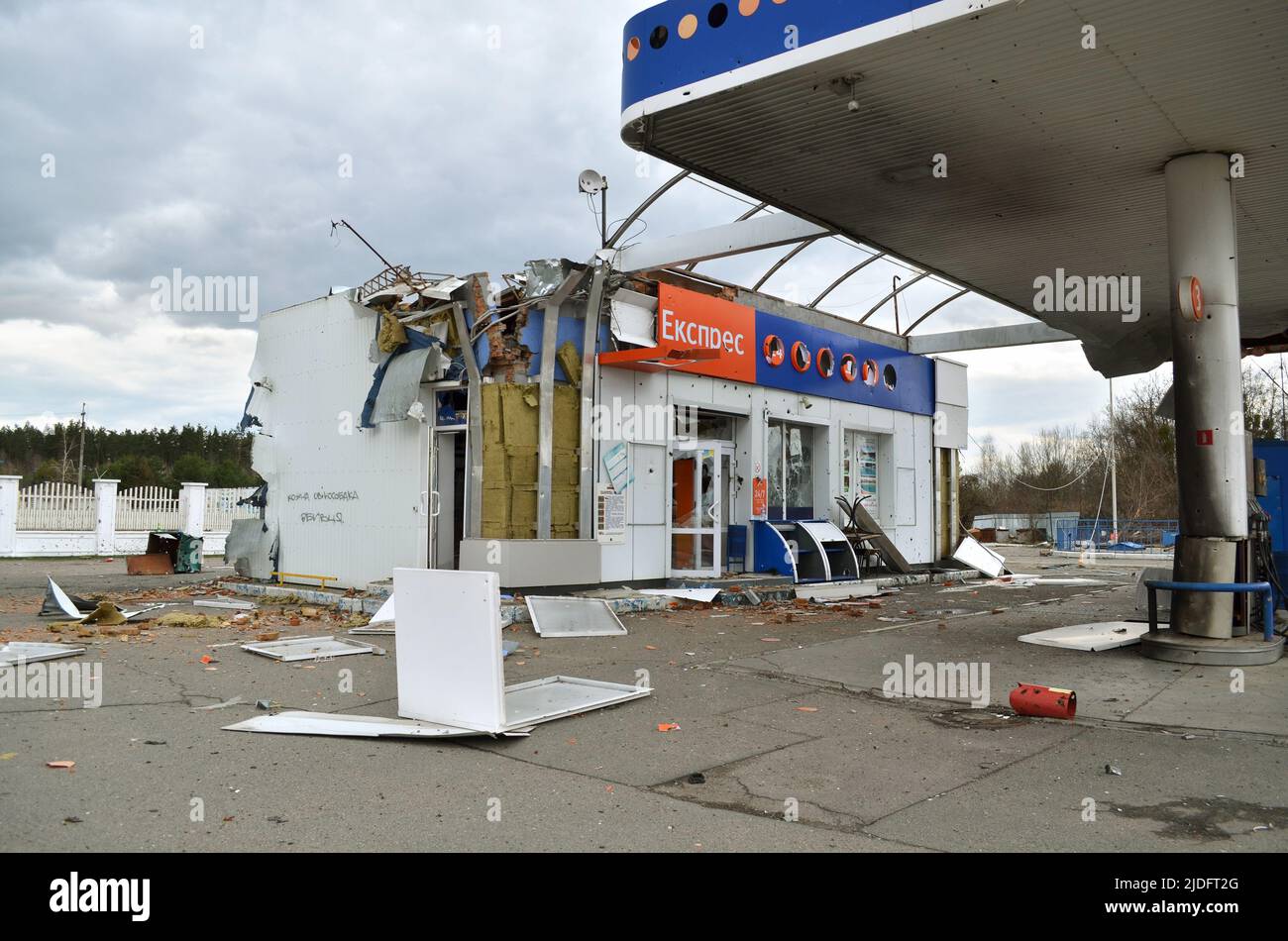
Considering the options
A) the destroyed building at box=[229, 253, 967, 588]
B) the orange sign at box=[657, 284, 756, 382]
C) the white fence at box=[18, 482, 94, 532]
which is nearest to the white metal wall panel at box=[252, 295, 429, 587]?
the destroyed building at box=[229, 253, 967, 588]

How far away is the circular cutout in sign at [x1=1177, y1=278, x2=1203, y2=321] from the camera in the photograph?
8578mm

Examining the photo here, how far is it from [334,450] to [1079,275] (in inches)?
498

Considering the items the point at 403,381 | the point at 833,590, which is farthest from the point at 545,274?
the point at 833,590

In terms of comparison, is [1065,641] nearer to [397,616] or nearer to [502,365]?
[397,616]

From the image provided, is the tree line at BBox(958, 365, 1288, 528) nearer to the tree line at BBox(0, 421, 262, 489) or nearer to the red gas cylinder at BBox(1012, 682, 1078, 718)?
the red gas cylinder at BBox(1012, 682, 1078, 718)

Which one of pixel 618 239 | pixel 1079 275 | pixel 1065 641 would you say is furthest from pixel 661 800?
pixel 1079 275

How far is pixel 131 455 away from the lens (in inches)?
2530

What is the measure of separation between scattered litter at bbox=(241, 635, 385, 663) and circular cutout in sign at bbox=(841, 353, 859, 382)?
12.4m

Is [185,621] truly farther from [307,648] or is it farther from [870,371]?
[870,371]

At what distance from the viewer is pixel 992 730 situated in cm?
602

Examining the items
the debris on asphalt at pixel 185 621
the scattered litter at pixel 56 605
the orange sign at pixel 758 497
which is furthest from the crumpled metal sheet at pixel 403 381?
the orange sign at pixel 758 497

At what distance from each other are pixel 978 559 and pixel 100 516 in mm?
26045

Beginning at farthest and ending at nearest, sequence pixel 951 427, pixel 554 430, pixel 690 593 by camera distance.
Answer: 1. pixel 951 427
2. pixel 690 593
3. pixel 554 430

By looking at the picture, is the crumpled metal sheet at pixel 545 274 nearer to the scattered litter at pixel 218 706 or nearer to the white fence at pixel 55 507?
the scattered litter at pixel 218 706
